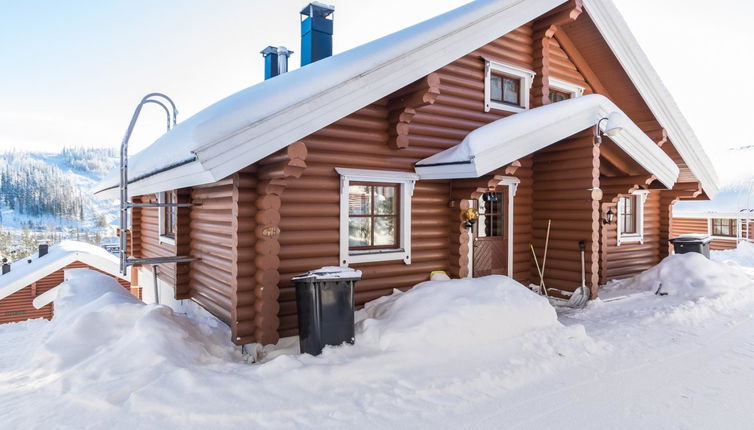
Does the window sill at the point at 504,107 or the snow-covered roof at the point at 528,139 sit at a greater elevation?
the window sill at the point at 504,107

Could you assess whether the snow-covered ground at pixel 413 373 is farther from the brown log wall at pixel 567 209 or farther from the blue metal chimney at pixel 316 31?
the blue metal chimney at pixel 316 31

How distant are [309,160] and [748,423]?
532cm

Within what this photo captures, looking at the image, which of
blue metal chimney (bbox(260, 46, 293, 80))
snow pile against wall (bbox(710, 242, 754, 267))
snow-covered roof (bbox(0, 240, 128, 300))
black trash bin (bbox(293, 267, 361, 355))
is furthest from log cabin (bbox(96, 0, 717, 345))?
snow-covered roof (bbox(0, 240, 128, 300))

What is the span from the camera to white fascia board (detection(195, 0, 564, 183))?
435cm

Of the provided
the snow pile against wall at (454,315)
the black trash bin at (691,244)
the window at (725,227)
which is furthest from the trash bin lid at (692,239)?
the window at (725,227)

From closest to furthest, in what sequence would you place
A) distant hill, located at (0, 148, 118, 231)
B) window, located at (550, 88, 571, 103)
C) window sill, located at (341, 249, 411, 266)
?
window sill, located at (341, 249, 411, 266) → window, located at (550, 88, 571, 103) → distant hill, located at (0, 148, 118, 231)

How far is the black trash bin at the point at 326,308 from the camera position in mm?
4801

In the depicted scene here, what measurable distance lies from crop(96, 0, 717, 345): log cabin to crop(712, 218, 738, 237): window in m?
14.7

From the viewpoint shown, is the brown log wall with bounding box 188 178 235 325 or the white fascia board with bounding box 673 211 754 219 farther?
the white fascia board with bounding box 673 211 754 219

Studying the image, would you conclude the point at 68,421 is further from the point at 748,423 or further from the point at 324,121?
the point at 748,423

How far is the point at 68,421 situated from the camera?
337cm

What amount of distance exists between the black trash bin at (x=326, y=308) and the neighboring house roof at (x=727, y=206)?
2280 centimetres

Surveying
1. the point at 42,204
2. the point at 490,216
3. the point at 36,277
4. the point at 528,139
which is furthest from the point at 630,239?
the point at 42,204

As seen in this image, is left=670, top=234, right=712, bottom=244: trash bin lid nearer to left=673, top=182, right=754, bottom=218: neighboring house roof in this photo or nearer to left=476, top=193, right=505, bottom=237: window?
left=476, top=193, right=505, bottom=237: window
